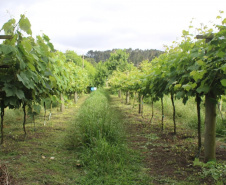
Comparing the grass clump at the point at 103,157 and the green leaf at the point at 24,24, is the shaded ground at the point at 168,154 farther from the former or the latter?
the green leaf at the point at 24,24

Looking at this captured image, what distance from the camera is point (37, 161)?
4.05 metres

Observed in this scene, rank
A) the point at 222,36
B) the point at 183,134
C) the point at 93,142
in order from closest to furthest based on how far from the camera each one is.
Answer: the point at 222,36
the point at 93,142
the point at 183,134

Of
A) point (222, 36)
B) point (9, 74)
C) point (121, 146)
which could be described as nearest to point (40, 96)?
point (9, 74)

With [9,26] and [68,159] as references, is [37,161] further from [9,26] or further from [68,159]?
[9,26]

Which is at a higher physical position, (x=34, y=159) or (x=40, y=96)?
(x=40, y=96)

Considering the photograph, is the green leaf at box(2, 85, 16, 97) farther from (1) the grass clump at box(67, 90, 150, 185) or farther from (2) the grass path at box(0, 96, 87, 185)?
(1) the grass clump at box(67, 90, 150, 185)

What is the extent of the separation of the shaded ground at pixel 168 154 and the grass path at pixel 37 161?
151cm

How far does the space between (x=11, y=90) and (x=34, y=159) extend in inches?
56.6

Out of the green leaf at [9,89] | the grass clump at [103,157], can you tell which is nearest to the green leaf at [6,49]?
the green leaf at [9,89]

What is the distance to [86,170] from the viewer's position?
3.81 metres

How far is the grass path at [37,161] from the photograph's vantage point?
10.9 ft

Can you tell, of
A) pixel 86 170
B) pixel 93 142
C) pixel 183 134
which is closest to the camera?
pixel 86 170

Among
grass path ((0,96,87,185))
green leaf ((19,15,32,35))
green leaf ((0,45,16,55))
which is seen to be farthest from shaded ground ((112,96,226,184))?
green leaf ((19,15,32,35))

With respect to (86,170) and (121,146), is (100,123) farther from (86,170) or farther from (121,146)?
(86,170)
